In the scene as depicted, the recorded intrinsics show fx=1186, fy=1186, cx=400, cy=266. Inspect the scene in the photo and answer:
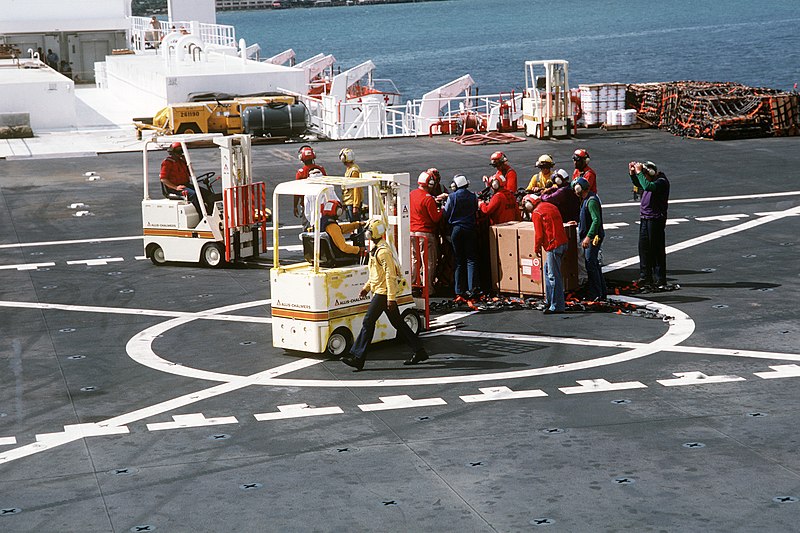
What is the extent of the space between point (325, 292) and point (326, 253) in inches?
29.7

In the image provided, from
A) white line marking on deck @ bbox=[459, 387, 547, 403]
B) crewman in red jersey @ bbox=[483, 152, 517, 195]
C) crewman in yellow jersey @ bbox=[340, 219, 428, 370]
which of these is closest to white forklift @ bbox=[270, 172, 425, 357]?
crewman in yellow jersey @ bbox=[340, 219, 428, 370]

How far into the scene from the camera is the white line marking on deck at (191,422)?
13.6 meters

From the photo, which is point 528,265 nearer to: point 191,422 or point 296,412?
point 296,412

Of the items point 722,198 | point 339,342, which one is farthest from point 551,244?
point 722,198

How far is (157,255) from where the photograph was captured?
23.3 metres

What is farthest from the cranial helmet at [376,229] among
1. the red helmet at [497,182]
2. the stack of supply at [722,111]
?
the stack of supply at [722,111]

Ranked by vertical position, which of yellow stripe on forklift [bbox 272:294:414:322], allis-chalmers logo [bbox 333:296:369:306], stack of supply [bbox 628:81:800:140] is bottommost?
yellow stripe on forklift [bbox 272:294:414:322]

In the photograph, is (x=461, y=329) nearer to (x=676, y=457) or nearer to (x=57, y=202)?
(x=676, y=457)

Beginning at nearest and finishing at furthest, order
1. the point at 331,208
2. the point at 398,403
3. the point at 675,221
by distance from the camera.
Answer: the point at 398,403 < the point at 331,208 < the point at 675,221

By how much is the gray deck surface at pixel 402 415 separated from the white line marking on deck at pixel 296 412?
0.30 ft

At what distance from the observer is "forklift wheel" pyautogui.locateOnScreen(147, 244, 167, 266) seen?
23250 millimetres

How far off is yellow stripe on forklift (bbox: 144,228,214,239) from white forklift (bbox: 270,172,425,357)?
6255 millimetres

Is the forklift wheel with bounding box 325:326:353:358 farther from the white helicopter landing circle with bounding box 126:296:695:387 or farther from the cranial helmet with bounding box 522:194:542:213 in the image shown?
the cranial helmet with bounding box 522:194:542:213

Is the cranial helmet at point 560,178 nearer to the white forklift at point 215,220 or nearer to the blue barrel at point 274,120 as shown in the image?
the white forklift at point 215,220
